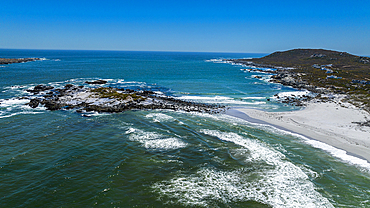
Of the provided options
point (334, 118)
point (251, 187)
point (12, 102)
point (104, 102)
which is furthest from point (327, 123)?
point (12, 102)

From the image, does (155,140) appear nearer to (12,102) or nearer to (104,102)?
(104,102)

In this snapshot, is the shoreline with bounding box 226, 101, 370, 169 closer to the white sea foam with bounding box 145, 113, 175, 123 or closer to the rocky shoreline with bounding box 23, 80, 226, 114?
the rocky shoreline with bounding box 23, 80, 226, 114

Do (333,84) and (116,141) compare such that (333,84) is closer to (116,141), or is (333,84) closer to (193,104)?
(193,104)

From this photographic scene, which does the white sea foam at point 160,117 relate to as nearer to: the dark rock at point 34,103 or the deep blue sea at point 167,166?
the deep blue sea at point 167,166

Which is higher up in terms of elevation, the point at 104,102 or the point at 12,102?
the point at 104,102

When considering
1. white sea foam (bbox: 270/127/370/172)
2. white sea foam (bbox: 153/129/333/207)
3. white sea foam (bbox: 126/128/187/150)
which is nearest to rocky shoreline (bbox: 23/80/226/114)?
white sea foam (bbox: 126/128/187/150)

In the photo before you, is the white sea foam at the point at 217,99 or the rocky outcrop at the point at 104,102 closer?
the rocky outcrop at the point at 104,102

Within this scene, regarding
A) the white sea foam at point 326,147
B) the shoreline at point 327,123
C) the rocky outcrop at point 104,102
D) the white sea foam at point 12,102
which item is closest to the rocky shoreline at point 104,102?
A: the rocky outcrop at point 104,102
